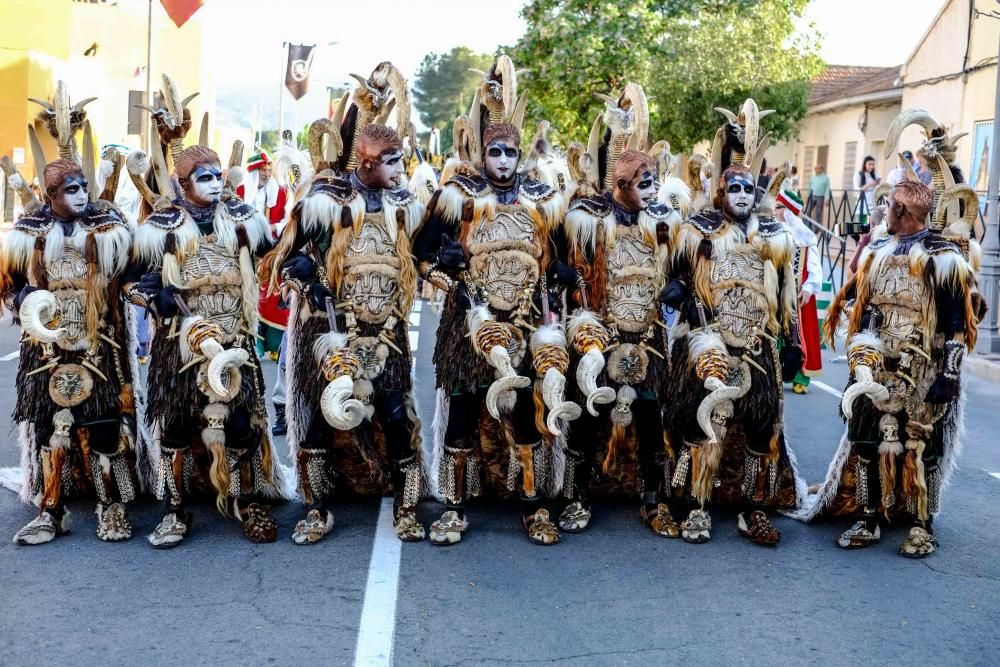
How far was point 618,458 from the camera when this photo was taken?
6535 millimetres

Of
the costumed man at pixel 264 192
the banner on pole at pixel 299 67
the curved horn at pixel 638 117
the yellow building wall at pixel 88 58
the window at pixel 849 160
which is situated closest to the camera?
the curved horn at pixel 638 117

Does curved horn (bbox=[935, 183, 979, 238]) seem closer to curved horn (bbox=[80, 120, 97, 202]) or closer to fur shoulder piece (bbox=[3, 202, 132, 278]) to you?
fur shoulder piece (bbox=[3, 202, 132, 278])

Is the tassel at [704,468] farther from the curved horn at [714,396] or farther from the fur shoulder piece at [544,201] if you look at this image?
the fur shoulder piece at [544,201]

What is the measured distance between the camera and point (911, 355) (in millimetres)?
5863

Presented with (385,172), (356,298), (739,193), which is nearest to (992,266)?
(739,193)

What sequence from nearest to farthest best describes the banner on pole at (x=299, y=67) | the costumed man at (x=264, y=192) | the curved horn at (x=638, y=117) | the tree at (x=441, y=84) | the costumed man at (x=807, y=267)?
1. the curved horn at (x=638, y=117)
2. the costumed man at (x=807, y=267)
3. the costumed man at (x=264, y=192)
4. the banner on pole at (x=299, y=67)
5. the tree at (x=441, y=84)

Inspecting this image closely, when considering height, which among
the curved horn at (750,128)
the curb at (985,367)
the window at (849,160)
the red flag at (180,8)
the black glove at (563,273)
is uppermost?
the red flag at (180,8)

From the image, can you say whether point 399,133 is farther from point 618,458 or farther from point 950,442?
point 950,442

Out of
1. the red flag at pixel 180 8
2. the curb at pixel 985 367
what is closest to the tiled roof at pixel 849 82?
the curb at pixel 985 367

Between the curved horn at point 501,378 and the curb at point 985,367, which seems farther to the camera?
the curb at point 985,367

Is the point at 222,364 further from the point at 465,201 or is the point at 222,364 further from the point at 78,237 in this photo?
the point at 465,201

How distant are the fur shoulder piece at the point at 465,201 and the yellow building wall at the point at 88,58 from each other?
19816mm

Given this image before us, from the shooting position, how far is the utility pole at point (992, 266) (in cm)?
1366

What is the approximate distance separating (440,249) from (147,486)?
2119mm
